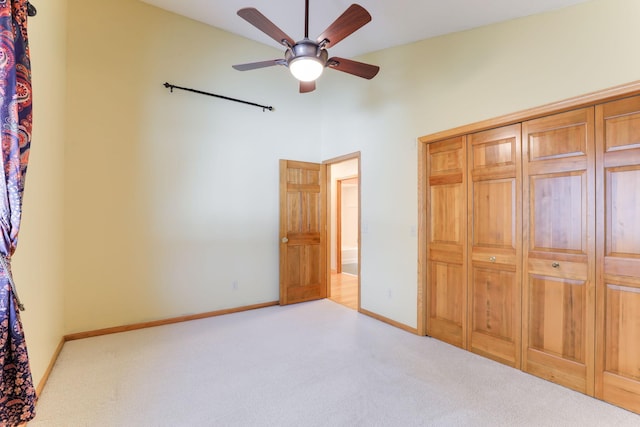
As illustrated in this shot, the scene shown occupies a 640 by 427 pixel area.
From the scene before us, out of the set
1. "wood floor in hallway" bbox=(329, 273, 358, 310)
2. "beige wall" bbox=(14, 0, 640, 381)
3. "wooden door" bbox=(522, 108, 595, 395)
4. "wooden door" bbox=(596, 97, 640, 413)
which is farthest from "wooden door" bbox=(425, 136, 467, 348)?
"wood floor in hallway" bbox=(329, 273, 358, 310)

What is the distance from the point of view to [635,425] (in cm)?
181

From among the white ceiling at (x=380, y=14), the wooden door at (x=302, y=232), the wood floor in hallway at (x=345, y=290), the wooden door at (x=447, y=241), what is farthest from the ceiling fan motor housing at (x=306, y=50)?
the wood floor in hallway at (x=345, y=290)

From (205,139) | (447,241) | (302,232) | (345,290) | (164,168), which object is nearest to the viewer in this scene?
(447,241)

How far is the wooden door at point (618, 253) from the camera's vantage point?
1.94 m

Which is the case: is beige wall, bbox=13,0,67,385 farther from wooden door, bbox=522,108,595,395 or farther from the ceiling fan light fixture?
wooden door, bbox=522,108,595,395

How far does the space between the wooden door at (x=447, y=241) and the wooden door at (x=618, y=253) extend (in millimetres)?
977

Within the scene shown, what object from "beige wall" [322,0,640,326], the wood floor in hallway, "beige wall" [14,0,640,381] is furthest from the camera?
the wood floor in hallway

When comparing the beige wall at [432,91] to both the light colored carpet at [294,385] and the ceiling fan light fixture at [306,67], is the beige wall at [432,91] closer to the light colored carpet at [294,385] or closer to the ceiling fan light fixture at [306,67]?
the light colored carpet at [294,385]

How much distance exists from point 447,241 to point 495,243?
0.46 m

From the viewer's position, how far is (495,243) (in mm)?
2656

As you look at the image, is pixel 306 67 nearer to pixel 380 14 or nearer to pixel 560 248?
pixel 380 14

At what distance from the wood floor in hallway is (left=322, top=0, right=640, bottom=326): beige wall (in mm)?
588

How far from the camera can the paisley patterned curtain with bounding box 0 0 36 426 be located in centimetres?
126

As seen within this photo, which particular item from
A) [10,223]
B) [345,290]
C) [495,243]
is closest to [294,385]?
[10,223]
